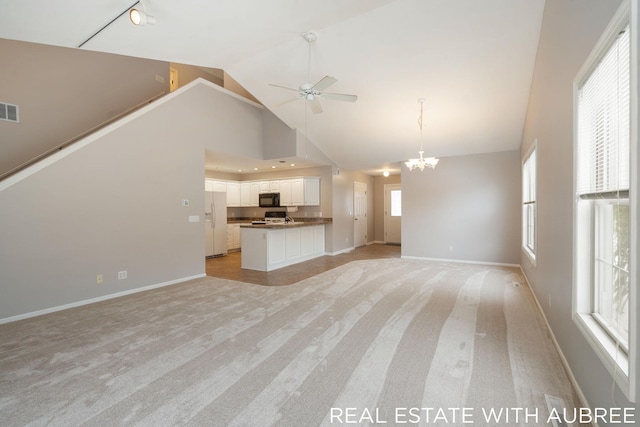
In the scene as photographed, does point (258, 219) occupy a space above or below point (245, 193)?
below

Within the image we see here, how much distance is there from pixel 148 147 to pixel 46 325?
2828 millimetres

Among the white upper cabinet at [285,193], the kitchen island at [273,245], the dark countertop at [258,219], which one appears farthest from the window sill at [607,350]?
the white upper cabinet at [285,193]

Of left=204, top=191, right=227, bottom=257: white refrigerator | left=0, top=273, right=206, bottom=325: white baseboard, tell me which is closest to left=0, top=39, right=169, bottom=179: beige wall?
left=0, top=273, right=206, bottom=325: white baseboard

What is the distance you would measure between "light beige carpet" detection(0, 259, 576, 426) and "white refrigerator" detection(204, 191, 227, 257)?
3.59 metres

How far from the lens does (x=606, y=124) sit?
1618 mm

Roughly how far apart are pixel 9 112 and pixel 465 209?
8911mm

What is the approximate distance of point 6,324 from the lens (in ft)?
10.6

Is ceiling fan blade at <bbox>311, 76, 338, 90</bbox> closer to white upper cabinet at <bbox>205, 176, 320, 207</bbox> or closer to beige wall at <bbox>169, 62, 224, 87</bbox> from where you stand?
white upper cabinet at <bbox>205, 176, 320, 207</bbox>

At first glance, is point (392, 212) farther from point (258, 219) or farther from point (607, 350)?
point (607, 350)

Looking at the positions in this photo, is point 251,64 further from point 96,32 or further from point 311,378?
point 311,378

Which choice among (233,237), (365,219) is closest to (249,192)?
(233,237)

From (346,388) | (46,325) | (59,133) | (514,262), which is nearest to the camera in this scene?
(346,388)

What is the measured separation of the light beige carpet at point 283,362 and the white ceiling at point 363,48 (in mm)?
3057

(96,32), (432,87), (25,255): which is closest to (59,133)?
(25,255)
